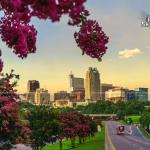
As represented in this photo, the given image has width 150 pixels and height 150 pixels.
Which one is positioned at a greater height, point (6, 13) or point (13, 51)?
point (6, 13)

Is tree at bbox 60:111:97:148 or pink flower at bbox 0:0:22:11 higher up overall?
pink flower at bbox 0:0:22:11

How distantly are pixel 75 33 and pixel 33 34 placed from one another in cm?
45

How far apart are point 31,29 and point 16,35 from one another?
414 millimetres

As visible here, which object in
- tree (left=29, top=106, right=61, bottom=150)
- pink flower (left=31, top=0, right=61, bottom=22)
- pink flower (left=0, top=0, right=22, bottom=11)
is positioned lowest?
tree (left=29, top=106, right=61, bottom=150)

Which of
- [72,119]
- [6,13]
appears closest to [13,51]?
[6,13]

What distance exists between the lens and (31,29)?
5.98 m

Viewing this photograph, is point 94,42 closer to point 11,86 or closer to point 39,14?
point 39,14

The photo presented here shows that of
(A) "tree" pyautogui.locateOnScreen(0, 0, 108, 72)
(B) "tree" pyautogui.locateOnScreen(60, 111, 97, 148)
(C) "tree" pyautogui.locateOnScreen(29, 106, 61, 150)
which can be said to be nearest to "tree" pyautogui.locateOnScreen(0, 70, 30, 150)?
(A) "tree" pyautogui.locateOnScreen(0, 0, 108, 72)

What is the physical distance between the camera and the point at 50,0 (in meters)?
4.65

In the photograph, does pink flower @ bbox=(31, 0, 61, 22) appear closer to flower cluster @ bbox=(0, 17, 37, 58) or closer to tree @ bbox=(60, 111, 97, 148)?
flower cluster @ bbox=(0, 17, 37, 58)

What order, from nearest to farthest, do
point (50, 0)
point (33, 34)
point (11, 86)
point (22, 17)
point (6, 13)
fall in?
point (50, 0), point (22, 17), point (6, 13), point (33, 34), point (11, 86)

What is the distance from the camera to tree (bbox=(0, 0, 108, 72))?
4836 mm

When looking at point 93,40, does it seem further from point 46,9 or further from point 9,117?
point 9,117

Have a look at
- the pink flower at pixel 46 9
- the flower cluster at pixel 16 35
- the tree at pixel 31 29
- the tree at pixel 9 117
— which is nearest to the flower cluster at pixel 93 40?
the tree at pixel 31 29
